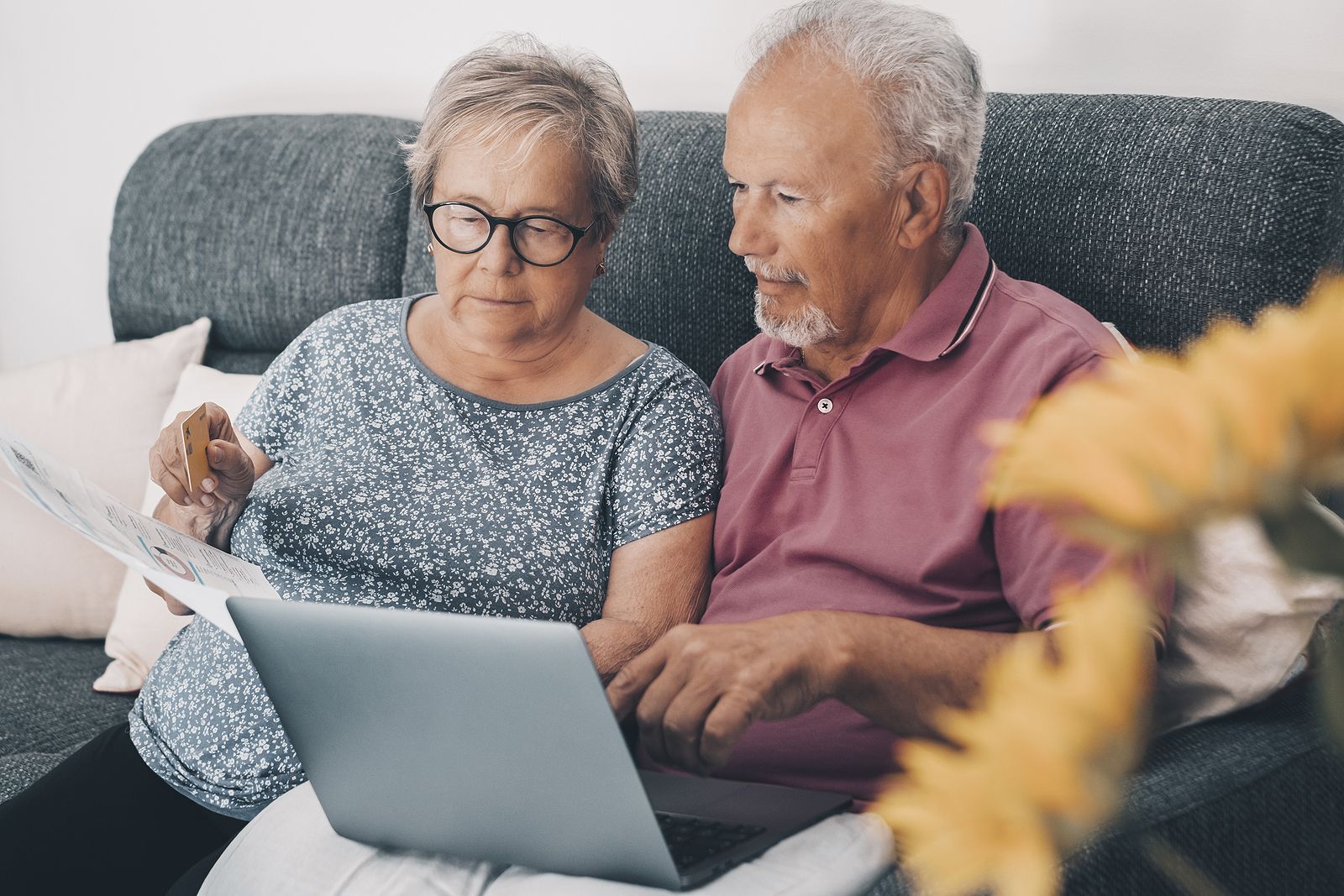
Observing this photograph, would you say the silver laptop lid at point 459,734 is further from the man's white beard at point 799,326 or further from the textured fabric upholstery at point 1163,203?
the textured fabric upholstery at point 1163,203

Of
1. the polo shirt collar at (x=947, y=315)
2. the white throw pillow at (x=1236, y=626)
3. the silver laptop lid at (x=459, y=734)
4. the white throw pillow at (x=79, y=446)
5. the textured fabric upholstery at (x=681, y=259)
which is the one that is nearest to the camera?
the silver laptop lid at (x=459, y=734)

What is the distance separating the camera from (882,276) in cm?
123

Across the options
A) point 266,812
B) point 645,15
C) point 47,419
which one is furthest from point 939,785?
point 47,419

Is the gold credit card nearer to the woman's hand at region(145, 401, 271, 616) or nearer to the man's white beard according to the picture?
the woman's hand at region(145, 401, 271, 616)

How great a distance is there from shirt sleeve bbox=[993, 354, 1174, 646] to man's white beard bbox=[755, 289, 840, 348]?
0.80 ft

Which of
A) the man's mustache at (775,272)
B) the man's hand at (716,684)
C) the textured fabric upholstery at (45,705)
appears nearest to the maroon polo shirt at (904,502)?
the man's mustache at (775,272)

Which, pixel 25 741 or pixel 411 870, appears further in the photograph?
pixel 25 741

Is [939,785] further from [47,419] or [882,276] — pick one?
[47,419]

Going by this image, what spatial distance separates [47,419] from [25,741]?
593mm

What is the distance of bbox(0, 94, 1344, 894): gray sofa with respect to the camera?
97 centimetres

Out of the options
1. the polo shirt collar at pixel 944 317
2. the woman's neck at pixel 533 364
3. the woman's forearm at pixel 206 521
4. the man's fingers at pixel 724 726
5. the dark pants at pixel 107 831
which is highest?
the polo shirt collar at pixel 944 317

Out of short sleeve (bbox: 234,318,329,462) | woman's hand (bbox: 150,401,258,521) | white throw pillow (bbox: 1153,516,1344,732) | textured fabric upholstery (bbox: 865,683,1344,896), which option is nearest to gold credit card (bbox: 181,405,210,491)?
woman's hand (bbox: 150,401,258,521)

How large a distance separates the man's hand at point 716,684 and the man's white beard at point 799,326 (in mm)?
401

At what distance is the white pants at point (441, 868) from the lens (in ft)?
2.93
